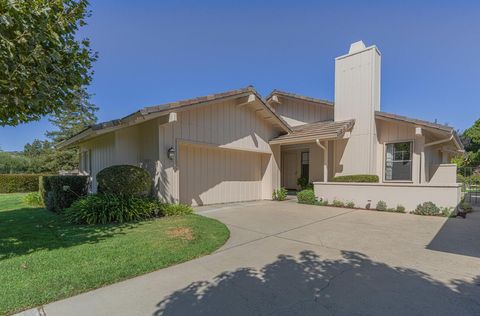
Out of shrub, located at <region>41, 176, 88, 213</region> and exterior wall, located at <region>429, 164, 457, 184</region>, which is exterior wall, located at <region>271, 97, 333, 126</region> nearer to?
exterior wall, located at <region>429, 164, 457, 184</region>

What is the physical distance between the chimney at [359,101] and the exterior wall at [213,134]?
3.59 metres

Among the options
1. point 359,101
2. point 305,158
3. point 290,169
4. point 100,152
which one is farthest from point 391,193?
point 100,152

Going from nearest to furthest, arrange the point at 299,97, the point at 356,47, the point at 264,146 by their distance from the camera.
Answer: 1. the point at 356,47
2. the point at 264,146
3. the point at 299,97

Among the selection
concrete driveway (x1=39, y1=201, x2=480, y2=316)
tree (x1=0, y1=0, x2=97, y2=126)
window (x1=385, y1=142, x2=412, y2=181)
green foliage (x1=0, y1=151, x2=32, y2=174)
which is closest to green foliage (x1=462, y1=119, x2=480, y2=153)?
window (x1=385, y1=142, x2=412, y2=181)

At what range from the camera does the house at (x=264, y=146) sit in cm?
872

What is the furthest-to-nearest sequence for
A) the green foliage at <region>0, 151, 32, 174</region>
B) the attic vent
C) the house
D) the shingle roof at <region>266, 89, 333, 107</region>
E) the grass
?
the green foliage at <region>0, 151, 32, 174</region> < the shingle roof at <region>266, 89, 333, 107</region> < the attic vent < the house < the grass

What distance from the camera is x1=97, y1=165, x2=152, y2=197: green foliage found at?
7.53m

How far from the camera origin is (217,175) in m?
11.0

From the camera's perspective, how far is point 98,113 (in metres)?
34.6

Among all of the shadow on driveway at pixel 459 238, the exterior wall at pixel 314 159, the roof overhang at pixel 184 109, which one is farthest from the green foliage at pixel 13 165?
the shadow on driveway at pixel 459 238

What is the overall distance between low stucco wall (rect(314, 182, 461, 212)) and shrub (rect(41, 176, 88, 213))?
9.90 metres

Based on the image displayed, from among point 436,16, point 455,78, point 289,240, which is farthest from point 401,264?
point 455,78

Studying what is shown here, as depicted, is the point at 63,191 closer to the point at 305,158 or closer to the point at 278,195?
the point at 278,195

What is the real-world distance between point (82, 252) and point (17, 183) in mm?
20842
